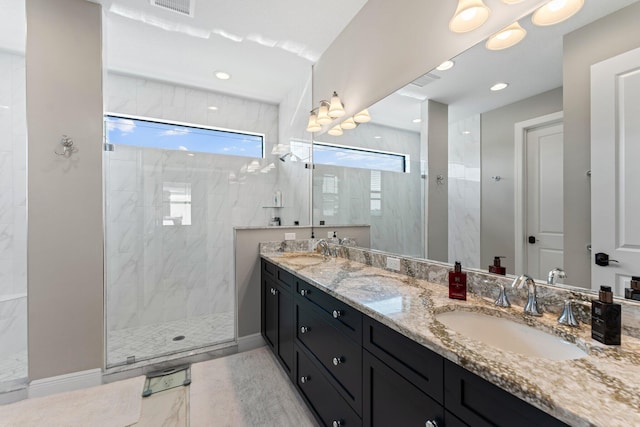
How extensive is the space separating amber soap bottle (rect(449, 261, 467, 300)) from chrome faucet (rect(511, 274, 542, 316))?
0.63 feet

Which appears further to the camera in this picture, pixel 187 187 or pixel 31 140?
pixel 187 187

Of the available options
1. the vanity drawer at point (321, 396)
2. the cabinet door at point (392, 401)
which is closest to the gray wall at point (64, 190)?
the vanity drawer at point (321, 396)

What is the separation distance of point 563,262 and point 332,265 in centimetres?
140

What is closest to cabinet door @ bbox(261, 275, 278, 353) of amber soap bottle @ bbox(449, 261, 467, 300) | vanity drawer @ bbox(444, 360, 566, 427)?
amber soap bottle @ bbox(449, 261, 467, 300)

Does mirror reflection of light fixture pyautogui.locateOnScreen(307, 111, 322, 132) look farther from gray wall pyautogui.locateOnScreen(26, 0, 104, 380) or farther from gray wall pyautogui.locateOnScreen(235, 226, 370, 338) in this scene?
gray wall pyautogui.locateOnScreen(26, 0, 104, 380)

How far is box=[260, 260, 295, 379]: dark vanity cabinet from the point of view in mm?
1973

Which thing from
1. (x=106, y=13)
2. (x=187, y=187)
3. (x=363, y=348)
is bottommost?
(x=363, y=348)

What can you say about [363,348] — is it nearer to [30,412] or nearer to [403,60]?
[403,60]

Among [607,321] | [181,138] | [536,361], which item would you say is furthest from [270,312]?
[181,138]

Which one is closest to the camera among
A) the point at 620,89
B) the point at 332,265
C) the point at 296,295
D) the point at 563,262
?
the point at 620,89

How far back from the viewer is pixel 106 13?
7.22 feet

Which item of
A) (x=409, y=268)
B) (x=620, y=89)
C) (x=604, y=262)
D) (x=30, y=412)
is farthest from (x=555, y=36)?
(x=30, y=412)

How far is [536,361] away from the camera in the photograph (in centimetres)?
71

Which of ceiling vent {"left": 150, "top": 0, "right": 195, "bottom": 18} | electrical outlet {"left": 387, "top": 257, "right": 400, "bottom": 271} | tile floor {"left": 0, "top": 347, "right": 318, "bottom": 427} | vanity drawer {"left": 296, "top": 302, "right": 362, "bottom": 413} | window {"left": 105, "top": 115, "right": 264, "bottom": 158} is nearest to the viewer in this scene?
vanity drawer {"left": 296, "top": 302, "right": 362, "bottom": 413}
